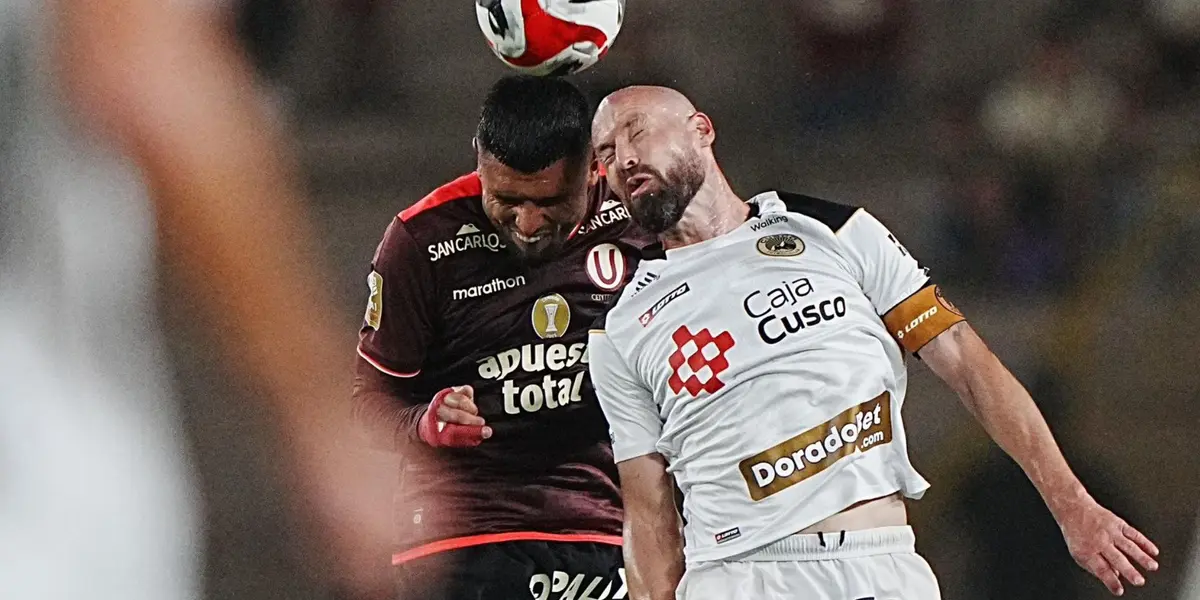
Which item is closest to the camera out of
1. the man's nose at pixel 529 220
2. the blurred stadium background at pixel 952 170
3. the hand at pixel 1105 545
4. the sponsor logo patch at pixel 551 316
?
the hand at pixel 1105 545

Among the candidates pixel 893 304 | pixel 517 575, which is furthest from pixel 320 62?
pixel 893 304

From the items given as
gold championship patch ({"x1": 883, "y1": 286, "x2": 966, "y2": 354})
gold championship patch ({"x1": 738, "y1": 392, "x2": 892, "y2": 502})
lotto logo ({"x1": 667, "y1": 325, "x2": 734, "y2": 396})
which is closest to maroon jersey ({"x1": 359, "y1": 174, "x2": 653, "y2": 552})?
lotto logo ({"x1": 667, "y1": 325, "x2": 734, "y2": 396})

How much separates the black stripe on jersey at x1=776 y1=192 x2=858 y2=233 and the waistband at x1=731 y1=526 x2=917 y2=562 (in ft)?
1.71

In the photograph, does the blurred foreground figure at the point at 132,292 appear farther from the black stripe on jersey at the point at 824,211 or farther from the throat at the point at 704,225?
the black stripe on jersey at the point at 824,211

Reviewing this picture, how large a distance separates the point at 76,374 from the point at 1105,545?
212 centimetres

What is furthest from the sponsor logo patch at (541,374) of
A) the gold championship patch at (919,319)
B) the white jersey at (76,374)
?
the white jersey at (76,374)

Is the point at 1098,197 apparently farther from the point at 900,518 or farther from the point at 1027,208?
the point at 900,518

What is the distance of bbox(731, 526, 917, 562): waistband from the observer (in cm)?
191

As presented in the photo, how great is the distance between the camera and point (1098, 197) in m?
2.68

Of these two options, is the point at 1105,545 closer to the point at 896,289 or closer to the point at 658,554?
the point at 896,289

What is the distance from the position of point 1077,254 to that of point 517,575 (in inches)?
55.8

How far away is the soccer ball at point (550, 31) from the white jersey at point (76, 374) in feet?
3.44

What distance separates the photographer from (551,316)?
7.52ft

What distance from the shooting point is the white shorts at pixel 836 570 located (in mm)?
1901
